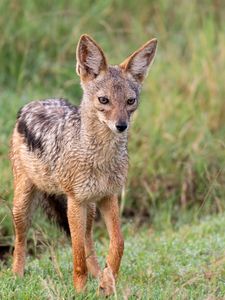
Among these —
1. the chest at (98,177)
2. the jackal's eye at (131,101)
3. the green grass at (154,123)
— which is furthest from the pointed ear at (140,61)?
the green grass at (154,123)

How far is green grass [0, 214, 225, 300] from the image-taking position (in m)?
5.91

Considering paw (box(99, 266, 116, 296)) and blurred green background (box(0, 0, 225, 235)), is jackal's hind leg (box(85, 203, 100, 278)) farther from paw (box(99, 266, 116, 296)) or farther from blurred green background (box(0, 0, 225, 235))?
blurred green background (box(0, 0, 225, 235))

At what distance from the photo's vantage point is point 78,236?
630 centimetres

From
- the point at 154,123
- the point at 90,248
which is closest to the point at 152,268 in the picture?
the point at 90,248

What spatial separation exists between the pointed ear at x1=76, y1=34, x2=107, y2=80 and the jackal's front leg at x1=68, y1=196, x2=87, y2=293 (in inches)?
35.1

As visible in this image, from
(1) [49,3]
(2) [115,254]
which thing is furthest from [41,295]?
(1) [49,3]

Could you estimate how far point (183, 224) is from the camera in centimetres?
886

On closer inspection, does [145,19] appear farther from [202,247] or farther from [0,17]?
[202,247]

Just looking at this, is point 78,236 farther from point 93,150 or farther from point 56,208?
point 56,208

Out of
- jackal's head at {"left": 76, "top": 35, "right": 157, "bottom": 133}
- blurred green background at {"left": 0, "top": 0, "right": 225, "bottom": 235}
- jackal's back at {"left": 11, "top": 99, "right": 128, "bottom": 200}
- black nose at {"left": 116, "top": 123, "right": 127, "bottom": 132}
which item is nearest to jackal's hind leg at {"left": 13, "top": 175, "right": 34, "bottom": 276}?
jackal's back at {"left": 11, "top": 99, "right": 128, "bottom": 200}

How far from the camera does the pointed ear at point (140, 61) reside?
21.1 ft

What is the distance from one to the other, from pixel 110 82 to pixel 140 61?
349 mm

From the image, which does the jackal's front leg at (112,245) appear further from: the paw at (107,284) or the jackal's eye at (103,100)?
the jackal's eye at (103,100)

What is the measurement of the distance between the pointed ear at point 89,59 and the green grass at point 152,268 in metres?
1.24
